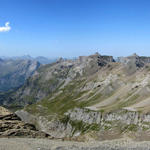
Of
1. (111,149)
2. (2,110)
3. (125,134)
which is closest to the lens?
(111,149)

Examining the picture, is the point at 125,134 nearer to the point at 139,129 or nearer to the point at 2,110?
the point at 139,129

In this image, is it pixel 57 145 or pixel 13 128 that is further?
pixel 13 128

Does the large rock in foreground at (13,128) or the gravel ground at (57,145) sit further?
the large rock in foreground at (13,128)

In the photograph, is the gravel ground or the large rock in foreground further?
the large rock in foreground

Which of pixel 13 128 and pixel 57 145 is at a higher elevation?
pixel 13 128

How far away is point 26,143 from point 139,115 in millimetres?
160020

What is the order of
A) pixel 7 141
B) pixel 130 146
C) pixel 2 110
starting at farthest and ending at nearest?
1. pixel 2 110
2. pixel 130 146
3. pixel 7 141

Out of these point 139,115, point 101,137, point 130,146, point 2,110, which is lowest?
point 101,137

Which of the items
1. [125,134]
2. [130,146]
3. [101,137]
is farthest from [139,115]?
[130,146]

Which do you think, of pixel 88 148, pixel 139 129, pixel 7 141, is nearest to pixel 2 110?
pixel 7 141

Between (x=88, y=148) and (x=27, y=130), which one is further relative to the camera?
(x=27, y=130)

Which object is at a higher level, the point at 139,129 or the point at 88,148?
the point at 88,148

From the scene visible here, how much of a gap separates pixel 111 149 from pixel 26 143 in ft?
65.4

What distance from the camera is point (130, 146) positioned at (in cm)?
4906
